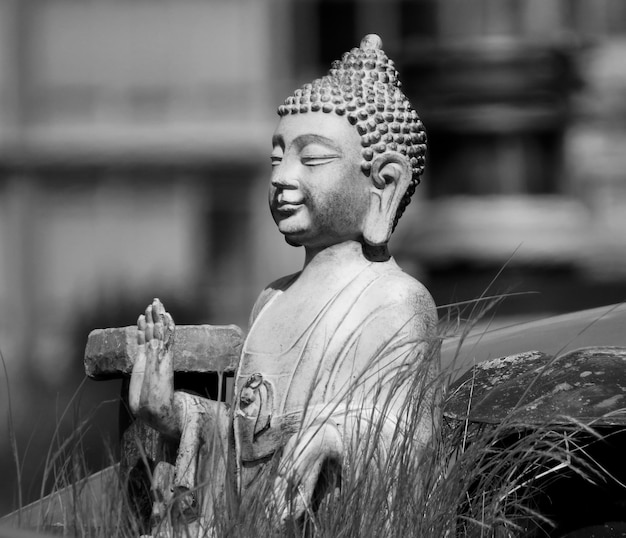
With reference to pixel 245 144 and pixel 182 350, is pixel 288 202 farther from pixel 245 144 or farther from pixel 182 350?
pixel 245 144

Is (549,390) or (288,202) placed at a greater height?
(288,202)

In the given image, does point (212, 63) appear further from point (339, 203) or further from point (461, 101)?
point (339, 203)

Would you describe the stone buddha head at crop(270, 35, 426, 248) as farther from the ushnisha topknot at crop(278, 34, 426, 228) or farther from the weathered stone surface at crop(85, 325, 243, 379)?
the weathered stone surface at crop(85, 325, 243, 379)

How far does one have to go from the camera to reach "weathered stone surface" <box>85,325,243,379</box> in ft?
10.5

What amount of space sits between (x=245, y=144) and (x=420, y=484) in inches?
439

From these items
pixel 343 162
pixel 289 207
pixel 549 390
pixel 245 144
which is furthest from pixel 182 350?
pixel 245 144

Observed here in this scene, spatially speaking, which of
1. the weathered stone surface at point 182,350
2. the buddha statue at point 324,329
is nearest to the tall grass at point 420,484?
the buddha statue at point 324,329

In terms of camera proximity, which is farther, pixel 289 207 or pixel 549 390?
pixel 289 207

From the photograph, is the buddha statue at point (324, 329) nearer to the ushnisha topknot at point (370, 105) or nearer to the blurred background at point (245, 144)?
the ushnisha topknot at point (370, 105)

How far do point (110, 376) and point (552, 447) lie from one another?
3.05ft

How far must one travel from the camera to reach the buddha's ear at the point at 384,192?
10.4 feet

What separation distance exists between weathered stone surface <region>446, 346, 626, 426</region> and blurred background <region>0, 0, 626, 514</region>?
8.46 m

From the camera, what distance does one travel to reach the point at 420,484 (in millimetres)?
2891

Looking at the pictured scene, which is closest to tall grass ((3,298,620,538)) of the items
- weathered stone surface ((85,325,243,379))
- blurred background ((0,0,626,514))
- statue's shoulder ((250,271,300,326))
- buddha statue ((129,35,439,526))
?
buddha statue ((129,35,439,526))
